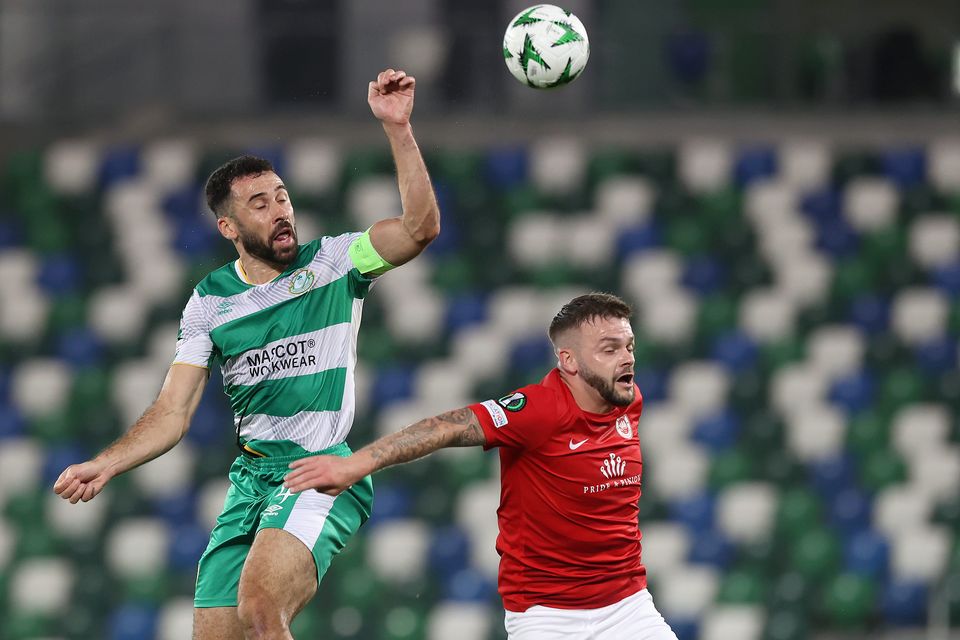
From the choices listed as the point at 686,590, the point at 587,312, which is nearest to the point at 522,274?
the point at 686,590

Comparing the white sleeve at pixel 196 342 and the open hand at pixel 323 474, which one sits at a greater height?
the white sleeve at pixel 196 342

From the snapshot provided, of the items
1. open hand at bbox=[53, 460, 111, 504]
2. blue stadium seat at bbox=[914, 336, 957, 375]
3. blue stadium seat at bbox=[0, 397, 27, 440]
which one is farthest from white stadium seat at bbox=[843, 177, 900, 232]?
open hand at bbox=[53, 460, 111, 504]

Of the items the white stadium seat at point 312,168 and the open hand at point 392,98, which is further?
the white stadium seat at point 312,168

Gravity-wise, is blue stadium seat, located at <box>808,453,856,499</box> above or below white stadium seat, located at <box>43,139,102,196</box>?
below

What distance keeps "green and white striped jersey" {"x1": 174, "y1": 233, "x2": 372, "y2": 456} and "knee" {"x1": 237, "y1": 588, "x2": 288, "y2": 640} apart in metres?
Result: 0.54

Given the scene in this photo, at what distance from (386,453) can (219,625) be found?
903 mm

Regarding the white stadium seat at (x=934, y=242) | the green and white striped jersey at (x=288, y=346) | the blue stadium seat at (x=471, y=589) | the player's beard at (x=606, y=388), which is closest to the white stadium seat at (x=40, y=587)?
the blue stadium seat at (x=471, y=589)

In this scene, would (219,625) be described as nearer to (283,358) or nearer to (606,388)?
(283,358)

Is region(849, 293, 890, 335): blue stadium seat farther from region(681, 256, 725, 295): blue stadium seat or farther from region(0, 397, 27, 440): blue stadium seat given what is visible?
region(0, 397, 27, 440): blue stadium seat

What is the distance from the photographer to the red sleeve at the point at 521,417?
4730 millimetres

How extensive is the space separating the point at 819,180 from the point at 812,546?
3.55 meters

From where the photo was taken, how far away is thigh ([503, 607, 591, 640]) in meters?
4.97

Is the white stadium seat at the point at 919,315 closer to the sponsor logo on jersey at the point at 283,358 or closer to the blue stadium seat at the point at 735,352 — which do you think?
the blue stadium seat at the point at 735,352

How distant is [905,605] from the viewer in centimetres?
956
